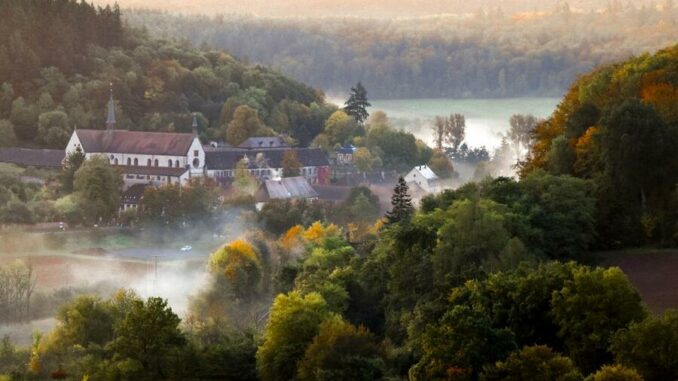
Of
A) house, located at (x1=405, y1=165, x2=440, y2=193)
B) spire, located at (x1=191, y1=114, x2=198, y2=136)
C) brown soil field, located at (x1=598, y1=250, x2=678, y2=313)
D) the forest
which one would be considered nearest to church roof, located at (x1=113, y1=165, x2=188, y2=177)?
spire, located at (x1=191, y1=114, x2=198, y2=136)

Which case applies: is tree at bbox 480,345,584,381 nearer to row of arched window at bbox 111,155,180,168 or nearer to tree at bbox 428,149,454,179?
row of arched window at bbox 111,155,180,168

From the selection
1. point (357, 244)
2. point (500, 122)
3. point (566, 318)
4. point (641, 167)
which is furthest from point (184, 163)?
point (566, 318)

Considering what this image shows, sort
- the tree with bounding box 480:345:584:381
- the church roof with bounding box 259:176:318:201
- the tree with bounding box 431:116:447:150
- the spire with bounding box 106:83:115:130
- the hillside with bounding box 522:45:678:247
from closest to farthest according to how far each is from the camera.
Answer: the tree with bounding box 480:345:584:381 < the hillside with bounding box 522:45:678:247 < the church roof with bounding box 259:176:318:201 < the spire with bounding box 106:83:115:130 < the tree with bounding box 431:116:447:150

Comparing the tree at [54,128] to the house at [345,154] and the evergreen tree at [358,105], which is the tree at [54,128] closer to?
the house at [345,154]

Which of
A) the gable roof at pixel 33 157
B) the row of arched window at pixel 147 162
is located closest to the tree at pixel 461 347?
the gable roof at pixel 33 157

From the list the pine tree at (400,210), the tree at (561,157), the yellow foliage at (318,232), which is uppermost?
the tree at (561,157)

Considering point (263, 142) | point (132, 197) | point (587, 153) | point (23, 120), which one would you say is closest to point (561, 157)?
point (587, 153)
